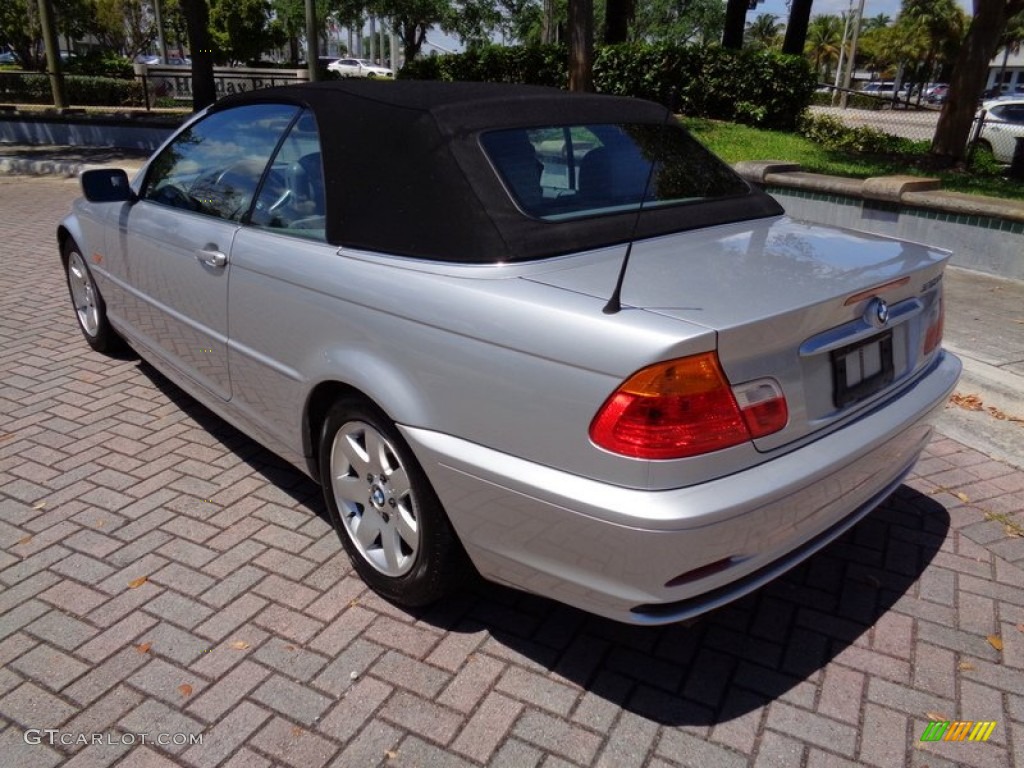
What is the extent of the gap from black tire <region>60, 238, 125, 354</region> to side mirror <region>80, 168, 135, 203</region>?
2.64ft

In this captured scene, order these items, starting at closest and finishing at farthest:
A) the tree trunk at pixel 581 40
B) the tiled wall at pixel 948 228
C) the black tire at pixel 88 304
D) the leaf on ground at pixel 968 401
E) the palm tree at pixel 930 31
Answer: the leaf on ground at pixel 968 401 → the black tire at pixel 88 304 → the tiled wall at pixel 948 228 → the tree trunk at pixel 581 40 → the palm tree at pixel 930 31

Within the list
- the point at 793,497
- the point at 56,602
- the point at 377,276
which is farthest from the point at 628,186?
the point at 56,602

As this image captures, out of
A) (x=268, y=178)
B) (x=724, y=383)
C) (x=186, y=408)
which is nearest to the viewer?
(x=724, y=383)

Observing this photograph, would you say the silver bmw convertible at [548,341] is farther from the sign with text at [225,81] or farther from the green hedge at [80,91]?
the green hedge at [80,91]

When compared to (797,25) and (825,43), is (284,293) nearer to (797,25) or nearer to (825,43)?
(797,25)

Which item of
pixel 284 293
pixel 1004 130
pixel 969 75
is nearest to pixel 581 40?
pixel 969 75

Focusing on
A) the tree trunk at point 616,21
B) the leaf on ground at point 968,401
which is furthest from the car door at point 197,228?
the tree trunk at point 616,21

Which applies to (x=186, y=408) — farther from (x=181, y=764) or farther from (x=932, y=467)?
(x=932, y=467)

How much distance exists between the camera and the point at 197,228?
3516mm

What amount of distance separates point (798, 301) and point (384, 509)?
4.86 feet

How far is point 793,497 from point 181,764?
182cm

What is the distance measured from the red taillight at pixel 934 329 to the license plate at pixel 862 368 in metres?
0.37

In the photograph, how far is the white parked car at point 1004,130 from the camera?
16.2 metres

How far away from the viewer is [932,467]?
3.99 metres
